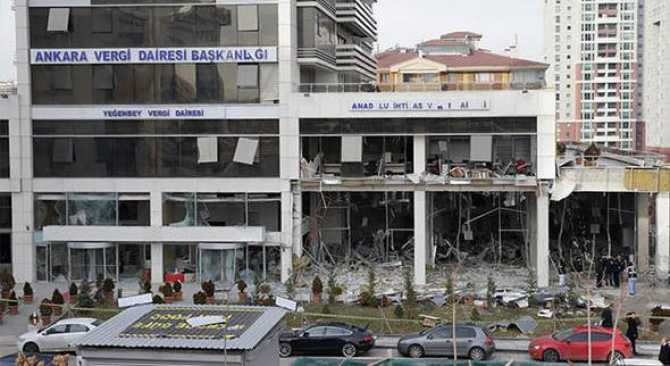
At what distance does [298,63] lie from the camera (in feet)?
125

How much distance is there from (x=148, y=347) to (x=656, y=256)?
2701cm

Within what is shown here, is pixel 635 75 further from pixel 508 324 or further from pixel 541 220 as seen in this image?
pixel 508 324

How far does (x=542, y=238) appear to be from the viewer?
35.8 m

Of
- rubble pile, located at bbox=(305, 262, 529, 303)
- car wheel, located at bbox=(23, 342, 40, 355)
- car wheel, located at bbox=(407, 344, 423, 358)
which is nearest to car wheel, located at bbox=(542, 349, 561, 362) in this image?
car wheel, located at bbox=(407, 344, 423, 358)

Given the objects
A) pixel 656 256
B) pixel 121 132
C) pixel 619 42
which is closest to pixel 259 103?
pixel 121 132

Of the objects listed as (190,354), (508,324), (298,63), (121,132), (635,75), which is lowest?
(508,324)

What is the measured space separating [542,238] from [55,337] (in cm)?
1855

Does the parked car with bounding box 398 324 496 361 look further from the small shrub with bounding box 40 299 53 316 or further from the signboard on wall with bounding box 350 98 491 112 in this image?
the signboard on wall with bounding box 350 98 491 112

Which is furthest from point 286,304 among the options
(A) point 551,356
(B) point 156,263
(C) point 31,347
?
(B) point 156,263

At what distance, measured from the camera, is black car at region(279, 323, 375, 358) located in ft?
84.1

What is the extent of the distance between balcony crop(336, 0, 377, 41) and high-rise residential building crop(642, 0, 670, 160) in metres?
67.8

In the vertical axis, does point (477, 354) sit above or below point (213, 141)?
below

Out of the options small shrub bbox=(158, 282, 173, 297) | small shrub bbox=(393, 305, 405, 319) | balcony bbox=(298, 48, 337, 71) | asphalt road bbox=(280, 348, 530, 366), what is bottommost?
asphalt road bbox=(280, 348, 530, 366)

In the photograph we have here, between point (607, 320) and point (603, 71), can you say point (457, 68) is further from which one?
point (603, 71)
